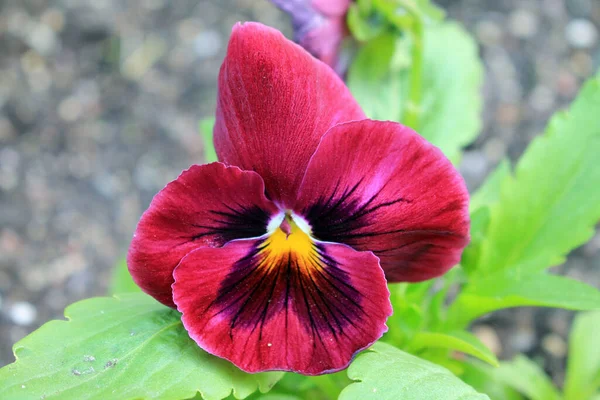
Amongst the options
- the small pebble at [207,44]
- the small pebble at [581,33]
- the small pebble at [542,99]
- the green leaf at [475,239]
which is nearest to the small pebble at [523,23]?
the small pebble at [581,33]

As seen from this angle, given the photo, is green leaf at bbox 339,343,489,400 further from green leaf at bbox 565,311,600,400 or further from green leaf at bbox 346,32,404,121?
green leaf at bbox 565,311,600,400

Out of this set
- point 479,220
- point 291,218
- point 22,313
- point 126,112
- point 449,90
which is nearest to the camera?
point 291,218

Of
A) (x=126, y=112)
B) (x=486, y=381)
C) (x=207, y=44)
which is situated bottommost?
(x=486, y=381)

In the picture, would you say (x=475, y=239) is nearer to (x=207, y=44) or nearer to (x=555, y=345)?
(x=555, y=345)

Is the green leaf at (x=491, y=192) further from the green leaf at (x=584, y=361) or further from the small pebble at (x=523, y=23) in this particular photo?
the small pebble at (x=523, y=23)

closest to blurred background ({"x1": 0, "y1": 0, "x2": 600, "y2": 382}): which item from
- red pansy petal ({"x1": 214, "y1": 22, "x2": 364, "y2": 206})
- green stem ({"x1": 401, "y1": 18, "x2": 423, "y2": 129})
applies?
green stem ({"x1": 401, "y1": 18, "x2": 423, "y2": 129})

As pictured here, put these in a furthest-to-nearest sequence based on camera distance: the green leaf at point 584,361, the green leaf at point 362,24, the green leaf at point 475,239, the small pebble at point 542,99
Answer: the small pebble at point 542,99 < the green leaf at point 584,361 < the green leaf at point 362,24 < the green leaf at point 475,239

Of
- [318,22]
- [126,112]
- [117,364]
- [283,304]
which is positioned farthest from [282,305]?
[126,112]
